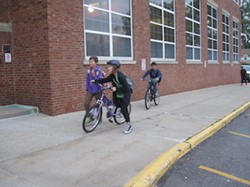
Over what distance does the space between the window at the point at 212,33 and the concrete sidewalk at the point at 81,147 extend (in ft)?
42.9

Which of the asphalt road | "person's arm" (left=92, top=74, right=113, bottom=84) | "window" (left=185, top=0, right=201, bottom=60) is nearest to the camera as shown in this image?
the asphalt road

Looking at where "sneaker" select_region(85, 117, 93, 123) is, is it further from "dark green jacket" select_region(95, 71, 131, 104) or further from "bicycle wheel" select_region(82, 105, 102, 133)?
"dark green jacket" select_region(95, 71, 131, 104)

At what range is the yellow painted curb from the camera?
426cm

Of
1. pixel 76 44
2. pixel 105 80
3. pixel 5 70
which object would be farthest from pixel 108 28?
pixel 105 80

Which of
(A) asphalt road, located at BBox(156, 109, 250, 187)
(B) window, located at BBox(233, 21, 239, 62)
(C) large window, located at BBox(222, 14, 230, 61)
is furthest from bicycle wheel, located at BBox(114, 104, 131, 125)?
(B) window, located at BBox(233, 21, 239, 62)

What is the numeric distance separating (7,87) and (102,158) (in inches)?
210

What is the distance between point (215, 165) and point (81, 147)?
2.43m

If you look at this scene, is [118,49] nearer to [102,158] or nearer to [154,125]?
[154,125]

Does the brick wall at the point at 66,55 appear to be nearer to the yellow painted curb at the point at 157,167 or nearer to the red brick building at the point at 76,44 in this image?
the red brick building at the point at 76,44

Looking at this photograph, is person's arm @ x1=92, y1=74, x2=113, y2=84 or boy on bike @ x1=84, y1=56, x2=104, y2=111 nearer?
person's arm @ x1=92, y1=74, x2=113, y2=84

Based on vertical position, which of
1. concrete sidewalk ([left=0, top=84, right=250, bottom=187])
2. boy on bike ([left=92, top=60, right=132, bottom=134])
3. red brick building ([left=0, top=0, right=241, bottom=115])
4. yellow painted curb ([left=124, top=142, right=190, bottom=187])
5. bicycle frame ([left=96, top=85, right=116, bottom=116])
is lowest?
yellow painted curb ([left=124, top=142, right=190, bottom=187])

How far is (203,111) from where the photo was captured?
400 inches

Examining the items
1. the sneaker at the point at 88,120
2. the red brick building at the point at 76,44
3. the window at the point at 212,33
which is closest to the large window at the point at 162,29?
the red brick building at the point at 76,44

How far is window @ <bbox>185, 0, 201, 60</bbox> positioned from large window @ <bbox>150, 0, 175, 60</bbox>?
6.92 ft
